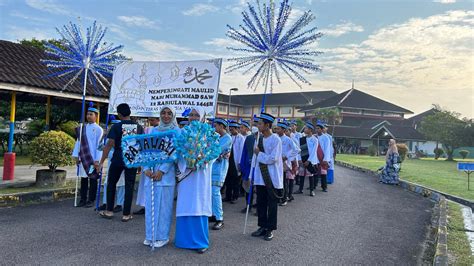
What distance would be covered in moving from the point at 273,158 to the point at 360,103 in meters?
54.4

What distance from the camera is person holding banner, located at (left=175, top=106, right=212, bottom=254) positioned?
15.9 feet

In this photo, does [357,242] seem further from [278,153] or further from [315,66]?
[315,66]

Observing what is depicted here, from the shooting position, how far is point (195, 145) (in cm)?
484

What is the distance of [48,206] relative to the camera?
7.37m

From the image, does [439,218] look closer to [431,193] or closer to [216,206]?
[431,193]

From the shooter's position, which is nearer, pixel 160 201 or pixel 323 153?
pixel 160 201

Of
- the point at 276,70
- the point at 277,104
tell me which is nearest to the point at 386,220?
the point at 276,70

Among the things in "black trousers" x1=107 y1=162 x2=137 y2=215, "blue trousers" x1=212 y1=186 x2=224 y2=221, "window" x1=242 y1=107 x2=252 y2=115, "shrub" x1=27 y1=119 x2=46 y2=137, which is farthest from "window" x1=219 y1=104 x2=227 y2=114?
"blue trousers" x1=212 y1=186 x2=224 y2=221

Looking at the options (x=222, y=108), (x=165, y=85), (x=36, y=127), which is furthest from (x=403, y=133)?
(x=165, y=85)

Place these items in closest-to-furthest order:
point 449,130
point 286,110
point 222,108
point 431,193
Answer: point 431,193, point 449,130, point 222,108, point 286,110

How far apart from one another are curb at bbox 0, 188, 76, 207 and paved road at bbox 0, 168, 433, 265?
1.36 ft

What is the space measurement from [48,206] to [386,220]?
6.85 metres

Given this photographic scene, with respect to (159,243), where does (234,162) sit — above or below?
above

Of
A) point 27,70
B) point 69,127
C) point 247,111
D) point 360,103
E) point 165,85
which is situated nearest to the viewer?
point 165,85
